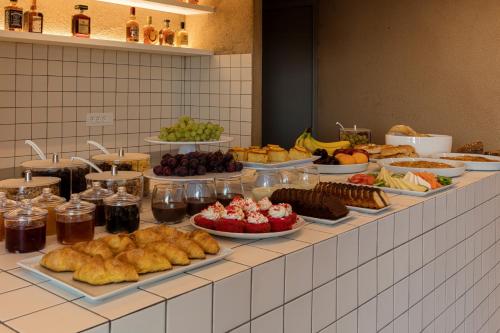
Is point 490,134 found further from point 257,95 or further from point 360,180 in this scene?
point 360,180

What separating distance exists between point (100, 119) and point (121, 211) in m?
2.65

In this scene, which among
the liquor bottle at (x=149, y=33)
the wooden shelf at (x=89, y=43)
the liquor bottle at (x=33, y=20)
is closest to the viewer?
the wooden shelf at (x=89, y=43)

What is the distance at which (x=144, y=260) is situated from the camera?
1090 millimetres

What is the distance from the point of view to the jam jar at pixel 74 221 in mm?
1261

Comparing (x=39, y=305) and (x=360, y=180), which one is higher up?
(x=360, y=180)

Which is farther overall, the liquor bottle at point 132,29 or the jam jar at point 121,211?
the liquor bottle at point 132,29

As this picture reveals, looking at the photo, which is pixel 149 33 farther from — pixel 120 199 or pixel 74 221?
pixel 74 221

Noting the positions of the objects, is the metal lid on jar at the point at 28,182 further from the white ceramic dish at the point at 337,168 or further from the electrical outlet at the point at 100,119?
the electrical outlet at the point at 100,119

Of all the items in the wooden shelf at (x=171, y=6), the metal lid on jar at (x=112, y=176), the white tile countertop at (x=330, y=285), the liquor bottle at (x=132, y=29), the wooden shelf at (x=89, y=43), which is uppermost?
the wooden shelf at (x=171, y=6)

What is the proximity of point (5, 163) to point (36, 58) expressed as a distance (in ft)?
2.28

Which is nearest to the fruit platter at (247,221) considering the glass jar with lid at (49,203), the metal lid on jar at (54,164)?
the glass jar with lid at (49,203)

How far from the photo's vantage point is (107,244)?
1.18 m

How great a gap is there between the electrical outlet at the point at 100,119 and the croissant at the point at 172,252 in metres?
2.85

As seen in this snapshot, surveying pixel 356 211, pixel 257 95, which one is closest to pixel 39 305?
pixel 356 211
